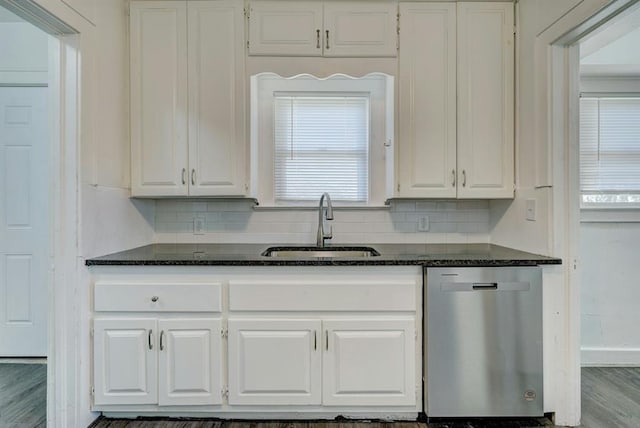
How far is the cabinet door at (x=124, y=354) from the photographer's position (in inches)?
77.4

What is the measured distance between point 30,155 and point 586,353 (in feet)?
14.6

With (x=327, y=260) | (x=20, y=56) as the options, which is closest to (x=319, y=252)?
(x=327, y=260)

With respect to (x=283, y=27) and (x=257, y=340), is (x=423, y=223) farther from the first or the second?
(x=283, y=27)

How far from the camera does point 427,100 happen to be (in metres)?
2.38

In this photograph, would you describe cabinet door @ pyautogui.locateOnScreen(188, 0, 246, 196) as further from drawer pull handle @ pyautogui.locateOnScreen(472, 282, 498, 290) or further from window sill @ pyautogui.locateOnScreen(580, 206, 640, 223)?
window sill @ pyautogui.locateOnScreen(580, 206, 640, 223)

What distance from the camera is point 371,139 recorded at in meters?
2.78

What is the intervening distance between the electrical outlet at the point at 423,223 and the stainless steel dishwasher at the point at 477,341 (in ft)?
2.62

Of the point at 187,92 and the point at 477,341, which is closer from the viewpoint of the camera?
the point at 477,341

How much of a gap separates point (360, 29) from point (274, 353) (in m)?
2.02

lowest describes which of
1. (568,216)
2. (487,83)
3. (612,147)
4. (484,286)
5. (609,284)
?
(609,284)

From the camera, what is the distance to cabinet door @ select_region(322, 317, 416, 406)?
1.97 metres

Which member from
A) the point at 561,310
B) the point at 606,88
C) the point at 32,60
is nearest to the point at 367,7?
the point at 606,88

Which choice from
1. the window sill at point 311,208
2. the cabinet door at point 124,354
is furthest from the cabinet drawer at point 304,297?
the window sill at point 311,208

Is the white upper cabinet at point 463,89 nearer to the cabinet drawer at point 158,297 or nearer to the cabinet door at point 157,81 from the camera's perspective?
the cabinet door at point 157,81
